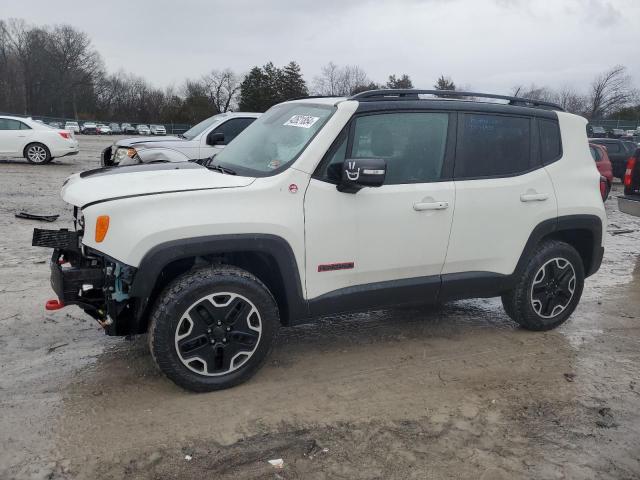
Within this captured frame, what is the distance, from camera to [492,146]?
449cm

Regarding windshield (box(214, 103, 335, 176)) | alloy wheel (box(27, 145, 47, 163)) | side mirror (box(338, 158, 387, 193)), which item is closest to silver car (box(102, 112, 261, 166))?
windshield (box(214, 103, 335, 176))

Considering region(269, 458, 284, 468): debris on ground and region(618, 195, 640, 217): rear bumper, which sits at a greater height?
region(618, 195, 640, 217): rear bumper

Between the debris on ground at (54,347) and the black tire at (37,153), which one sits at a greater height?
the black tire at (37,153)

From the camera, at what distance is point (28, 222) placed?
8562mm

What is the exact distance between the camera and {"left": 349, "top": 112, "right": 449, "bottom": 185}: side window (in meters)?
4.00

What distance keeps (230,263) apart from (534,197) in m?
2.53

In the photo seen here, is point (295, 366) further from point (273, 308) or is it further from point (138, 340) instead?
point (138, 340)

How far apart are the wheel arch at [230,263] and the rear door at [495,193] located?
4.28 feet

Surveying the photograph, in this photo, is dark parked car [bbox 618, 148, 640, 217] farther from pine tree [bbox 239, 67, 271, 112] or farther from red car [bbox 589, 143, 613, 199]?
pine tree [bbox 239, 67, 271, 112]

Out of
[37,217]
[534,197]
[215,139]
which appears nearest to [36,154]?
[37,217]

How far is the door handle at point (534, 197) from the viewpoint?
452 cm

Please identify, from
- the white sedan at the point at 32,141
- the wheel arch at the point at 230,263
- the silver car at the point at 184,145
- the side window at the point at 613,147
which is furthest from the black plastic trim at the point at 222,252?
the side window at the point at 613,147

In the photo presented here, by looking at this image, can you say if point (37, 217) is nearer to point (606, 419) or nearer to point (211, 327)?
point (211, 327)

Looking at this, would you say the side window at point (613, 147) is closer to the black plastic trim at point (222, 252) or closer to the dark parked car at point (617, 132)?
the black plastic trim at point (222, 252)
